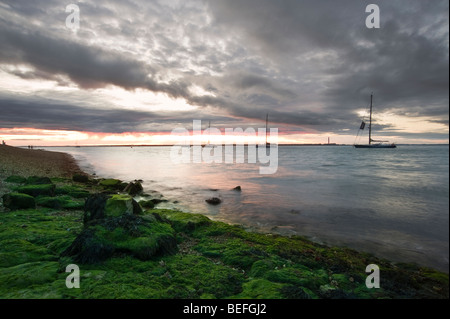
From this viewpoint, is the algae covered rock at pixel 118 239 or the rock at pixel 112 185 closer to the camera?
the algae covered rock at pixel 118 239

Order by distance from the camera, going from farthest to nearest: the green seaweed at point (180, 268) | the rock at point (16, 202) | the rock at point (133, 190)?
the rock at point (133, 190) → the rock at point (16, 202) → the green seaweed at point (180, 268)

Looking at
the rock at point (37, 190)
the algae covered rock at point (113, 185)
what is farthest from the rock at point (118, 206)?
the algae covered rock at point (113, 185)

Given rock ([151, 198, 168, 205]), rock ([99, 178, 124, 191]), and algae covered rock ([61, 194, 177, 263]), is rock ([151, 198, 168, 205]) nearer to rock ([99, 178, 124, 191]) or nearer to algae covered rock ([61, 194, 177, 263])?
rock ([99, 178, 124, 191])

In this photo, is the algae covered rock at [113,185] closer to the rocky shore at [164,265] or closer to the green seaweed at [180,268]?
the rocky shore at [164,265]

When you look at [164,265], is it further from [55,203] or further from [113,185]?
[113,185]

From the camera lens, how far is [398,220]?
10367 mm

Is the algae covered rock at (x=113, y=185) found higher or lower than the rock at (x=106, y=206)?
lower

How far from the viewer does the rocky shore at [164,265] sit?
380 centimetres

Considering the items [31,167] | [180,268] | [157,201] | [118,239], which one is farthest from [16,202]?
[31,167]

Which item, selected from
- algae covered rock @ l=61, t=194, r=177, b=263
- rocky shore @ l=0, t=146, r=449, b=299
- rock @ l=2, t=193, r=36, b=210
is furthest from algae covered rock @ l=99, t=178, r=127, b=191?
algae covered rock @ l=61, t=194, r=177, b=263
